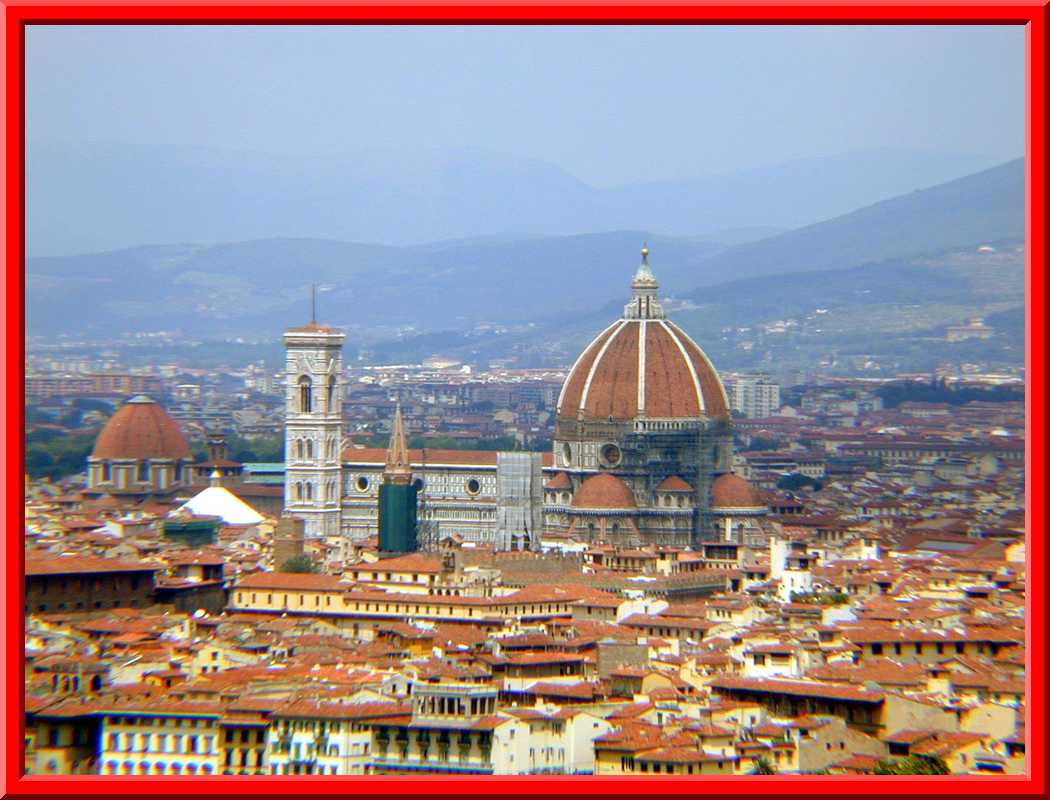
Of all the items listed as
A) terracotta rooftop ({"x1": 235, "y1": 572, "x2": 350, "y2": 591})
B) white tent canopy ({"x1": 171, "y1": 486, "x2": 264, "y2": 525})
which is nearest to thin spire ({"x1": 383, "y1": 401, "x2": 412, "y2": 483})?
white tent canopy ({"x1": 171, "y1": 486, "x2": 264, "y2": 525})

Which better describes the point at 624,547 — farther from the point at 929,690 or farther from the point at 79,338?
the point at 79,338

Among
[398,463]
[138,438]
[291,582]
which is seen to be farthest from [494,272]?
[291,582]

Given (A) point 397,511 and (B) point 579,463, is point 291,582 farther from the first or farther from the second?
(B) point 579,463

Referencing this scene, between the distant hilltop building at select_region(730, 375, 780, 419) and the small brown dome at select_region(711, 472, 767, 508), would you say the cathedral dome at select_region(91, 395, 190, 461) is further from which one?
→ the distant hilltop building at select_region(730, 375, 780, 419)

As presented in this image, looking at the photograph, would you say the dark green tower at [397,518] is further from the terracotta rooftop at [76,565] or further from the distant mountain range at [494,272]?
the distant mountain range at [494,272]

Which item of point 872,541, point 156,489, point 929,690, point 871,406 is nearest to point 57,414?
point 156,489
